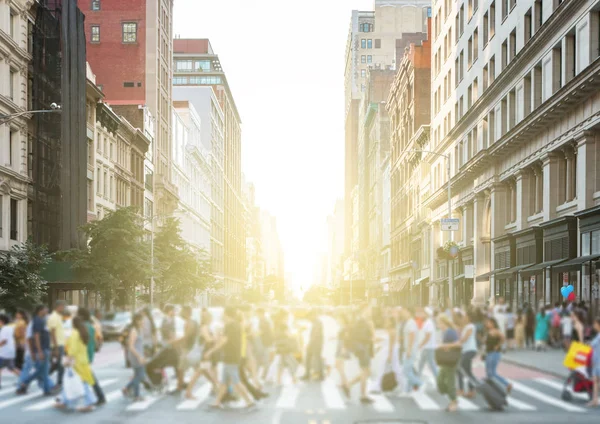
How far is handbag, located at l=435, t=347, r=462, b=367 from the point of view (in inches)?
319

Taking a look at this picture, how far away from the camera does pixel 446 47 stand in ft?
310

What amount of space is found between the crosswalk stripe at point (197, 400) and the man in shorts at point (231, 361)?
11cm

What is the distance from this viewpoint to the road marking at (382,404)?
8023mm

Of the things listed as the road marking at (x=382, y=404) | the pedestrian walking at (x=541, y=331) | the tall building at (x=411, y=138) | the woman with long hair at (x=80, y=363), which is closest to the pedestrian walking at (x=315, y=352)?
the road marking at (x=382, y=404)

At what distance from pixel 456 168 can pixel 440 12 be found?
2125 centimetres

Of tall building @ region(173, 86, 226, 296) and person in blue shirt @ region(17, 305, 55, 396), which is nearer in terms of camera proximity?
person in blue shirt @ region(17, 305, 55, 396)

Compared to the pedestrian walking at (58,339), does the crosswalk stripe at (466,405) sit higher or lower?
lower

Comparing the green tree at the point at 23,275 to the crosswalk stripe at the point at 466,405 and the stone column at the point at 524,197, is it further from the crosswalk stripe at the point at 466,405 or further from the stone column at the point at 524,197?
the crosswalk stripe at the point at 466,405

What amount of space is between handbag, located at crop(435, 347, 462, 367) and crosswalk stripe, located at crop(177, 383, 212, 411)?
87.9 inches

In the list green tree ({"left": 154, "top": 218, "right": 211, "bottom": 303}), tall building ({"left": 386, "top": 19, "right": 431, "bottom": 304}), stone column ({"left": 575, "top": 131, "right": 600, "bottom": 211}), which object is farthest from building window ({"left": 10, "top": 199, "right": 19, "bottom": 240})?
green tree ({"left": 154, "top": 218, "right": 211, "bottom": 303})

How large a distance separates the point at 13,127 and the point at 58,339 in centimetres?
6258

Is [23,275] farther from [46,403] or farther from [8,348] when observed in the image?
[46,403]

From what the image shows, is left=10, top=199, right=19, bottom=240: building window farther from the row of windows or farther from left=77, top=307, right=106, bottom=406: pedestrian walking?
left=77, top=307, right=106, bottom=406: pedestrian walking

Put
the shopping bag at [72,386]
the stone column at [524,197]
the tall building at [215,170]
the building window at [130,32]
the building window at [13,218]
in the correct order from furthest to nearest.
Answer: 1. the building window at [130,32]
2. the building window at [13,218]
3. the stone column at [524,197]
4. the tall building at [215,170]
5. the shopping bag at [72,386]
